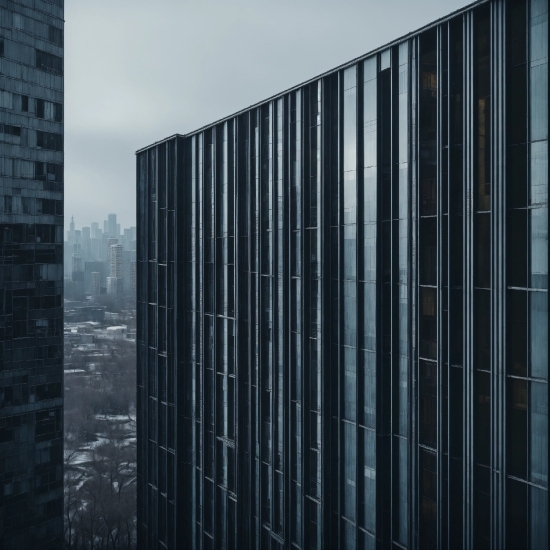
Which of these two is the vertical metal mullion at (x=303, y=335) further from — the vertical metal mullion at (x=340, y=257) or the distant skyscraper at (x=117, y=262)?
the distant skyscraper at (x=117, y=262)

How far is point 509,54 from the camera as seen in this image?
18.7 metres

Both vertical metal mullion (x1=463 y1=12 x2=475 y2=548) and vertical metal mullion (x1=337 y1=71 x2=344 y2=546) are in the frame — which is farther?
vertical metal mullion (x1=337 y1=71 x2=344 y2=546)

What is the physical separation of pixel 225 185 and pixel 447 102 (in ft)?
52.9

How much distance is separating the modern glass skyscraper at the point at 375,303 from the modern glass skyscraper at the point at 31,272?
7.87 m

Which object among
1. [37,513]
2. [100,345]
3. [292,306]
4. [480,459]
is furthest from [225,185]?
[100,345]

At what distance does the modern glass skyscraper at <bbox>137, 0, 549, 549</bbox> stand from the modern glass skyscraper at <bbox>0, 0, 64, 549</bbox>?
787 cm

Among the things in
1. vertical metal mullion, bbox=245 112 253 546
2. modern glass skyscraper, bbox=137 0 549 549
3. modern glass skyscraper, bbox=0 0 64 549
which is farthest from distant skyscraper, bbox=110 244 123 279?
vertical metal mullion, bbox=245 112 253 546

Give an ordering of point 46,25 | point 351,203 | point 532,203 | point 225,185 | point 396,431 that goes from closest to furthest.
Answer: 1. point 532,203
2. point 396,431
3. point 351,203
4. point 225,185
5. point 46,25

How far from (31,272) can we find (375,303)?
23.7 metres

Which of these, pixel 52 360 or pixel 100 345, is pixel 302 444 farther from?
pixel 100 345

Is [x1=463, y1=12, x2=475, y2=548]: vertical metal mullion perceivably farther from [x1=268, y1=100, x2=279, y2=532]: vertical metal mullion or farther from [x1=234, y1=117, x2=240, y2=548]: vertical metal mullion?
[x1=234, y1=117, x2=240, y2=548]: vertical metal mullion

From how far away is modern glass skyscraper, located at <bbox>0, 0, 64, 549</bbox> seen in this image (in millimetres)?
35844

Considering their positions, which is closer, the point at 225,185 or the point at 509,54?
the point at 509,54

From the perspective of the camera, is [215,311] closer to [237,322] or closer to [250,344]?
[237,322]
